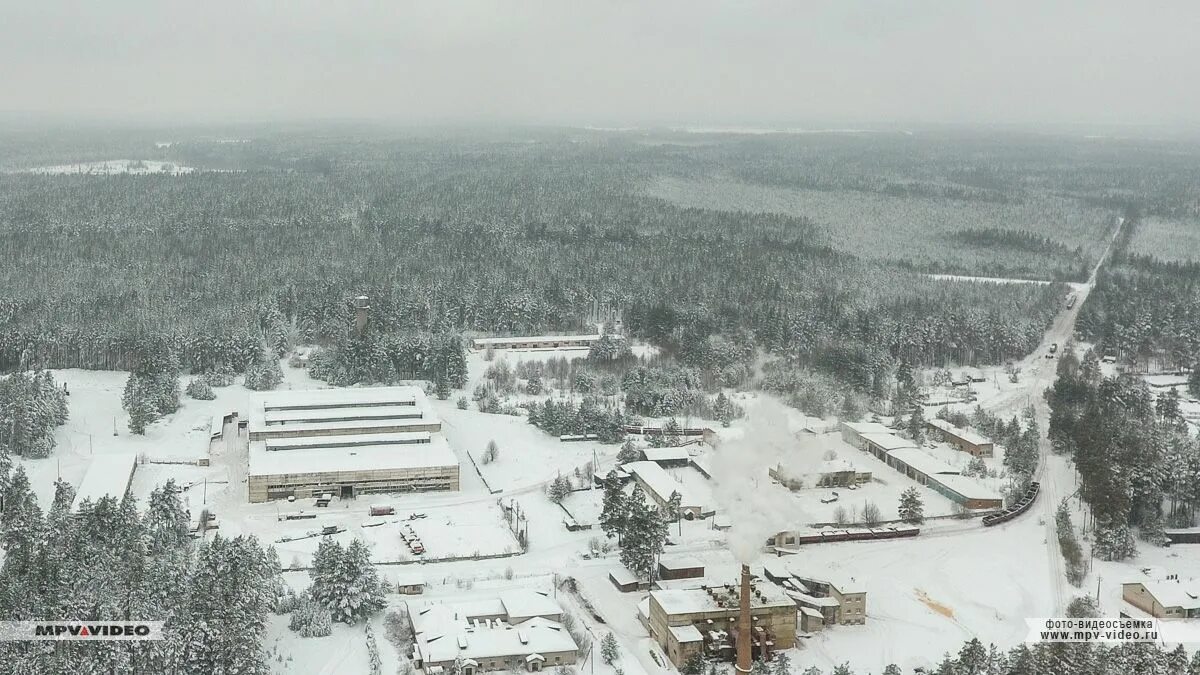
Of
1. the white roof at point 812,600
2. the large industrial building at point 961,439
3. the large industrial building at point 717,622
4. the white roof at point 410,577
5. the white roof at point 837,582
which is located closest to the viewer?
the large industrial building at point 717,622

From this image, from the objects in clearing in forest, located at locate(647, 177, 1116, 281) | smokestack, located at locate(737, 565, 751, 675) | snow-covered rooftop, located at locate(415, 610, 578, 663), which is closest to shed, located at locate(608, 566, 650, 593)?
snow-covered rooftop, located at locate(415, 610, 578, 663)

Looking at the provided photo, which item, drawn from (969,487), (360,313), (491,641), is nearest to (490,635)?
(491,641)

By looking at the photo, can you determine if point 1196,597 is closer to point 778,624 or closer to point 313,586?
point 778,624

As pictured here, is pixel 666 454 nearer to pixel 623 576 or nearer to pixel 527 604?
pixel 623 576

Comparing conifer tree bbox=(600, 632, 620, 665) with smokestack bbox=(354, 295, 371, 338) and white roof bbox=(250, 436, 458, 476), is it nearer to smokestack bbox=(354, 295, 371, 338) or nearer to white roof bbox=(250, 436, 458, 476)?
white roof bbox=(250, 436, 458, 476)

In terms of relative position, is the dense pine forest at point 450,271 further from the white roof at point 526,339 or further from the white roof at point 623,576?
the white roof at point 623,576

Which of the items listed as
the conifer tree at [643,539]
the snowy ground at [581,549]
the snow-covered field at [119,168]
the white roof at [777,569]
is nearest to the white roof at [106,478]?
the snowy ground at [581,549]

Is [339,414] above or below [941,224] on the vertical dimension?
below

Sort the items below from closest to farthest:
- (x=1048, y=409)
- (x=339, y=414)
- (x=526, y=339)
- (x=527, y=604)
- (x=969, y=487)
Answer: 1. (x=527, y=604)
2. (x=969, y=487)
3. (x=339, y=414)
4. (x=1048, y=409)
5. (x=526, y=339)
